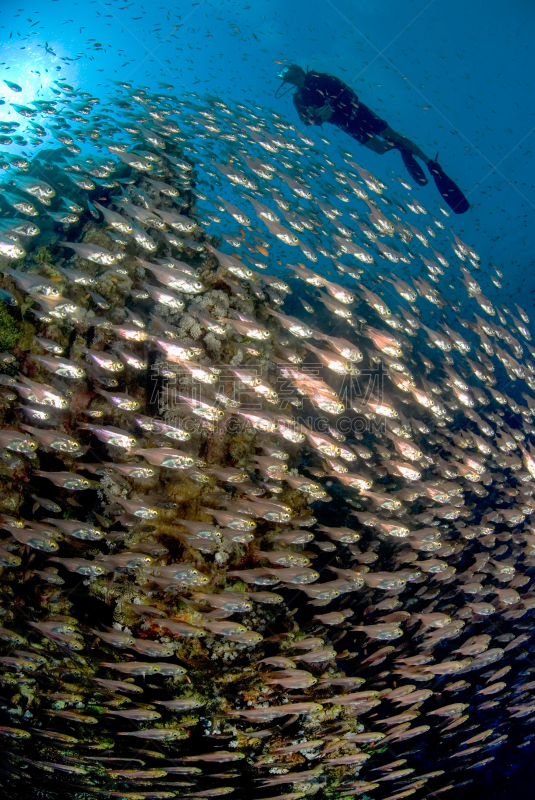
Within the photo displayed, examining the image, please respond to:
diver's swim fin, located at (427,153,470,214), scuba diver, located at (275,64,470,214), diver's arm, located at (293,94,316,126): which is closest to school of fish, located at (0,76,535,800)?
diver's arm, located at (293,94,316,126)

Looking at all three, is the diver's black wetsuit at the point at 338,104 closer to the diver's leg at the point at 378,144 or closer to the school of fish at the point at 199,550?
the diver's leg at the point at 378,144

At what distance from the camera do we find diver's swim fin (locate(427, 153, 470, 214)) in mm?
14531

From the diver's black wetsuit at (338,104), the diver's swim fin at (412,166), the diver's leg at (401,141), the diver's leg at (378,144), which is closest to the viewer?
the diver's black wetsuit at (338,104)

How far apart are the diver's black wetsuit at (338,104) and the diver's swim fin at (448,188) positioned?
2.45 meters

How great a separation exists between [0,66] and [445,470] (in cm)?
4157

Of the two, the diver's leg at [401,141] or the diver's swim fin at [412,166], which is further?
the diver's leg at [401,141]

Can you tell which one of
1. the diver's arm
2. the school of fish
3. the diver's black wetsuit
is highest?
the diver's black wetsuit

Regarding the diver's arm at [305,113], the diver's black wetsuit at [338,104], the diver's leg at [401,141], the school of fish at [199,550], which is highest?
the diver's leg at [401,141]

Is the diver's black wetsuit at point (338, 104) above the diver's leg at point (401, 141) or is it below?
below

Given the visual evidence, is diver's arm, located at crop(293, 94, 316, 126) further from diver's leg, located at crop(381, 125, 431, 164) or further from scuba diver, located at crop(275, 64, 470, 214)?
diver's leg, located at crop(381, 125, 431, 164)

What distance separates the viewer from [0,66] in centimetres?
2955

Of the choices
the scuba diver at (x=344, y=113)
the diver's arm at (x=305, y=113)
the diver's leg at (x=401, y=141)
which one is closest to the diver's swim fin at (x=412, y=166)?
the scuba diver at (x=344, y=113)

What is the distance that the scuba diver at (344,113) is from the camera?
13.1 meters

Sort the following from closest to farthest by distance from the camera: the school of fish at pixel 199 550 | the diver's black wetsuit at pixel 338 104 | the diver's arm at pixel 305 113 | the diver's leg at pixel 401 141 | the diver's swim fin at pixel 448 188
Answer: the school of fish at pixel 199 550 → the diver's black wetsuit at pixel 338 104 → the diver's arm at pixel 305 113 → the diver's leg at pixel 401 141 → the diver's swim fin at pixel 448 188
